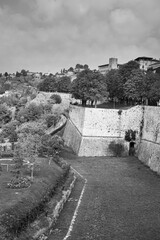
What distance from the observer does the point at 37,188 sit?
25.1 m

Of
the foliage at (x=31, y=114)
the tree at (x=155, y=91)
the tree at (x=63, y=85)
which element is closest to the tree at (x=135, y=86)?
the tree at (x=155, y=91)

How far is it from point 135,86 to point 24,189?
4166cm

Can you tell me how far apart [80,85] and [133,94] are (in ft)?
43.6

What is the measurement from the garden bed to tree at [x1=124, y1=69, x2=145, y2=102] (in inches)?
1284

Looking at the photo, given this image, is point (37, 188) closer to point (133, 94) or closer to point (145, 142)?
point (145, 142)

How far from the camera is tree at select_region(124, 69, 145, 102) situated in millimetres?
59781

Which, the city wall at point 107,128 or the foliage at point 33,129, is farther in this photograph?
the city wall at point 107,128

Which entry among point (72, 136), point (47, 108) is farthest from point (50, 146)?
point (47, 108)

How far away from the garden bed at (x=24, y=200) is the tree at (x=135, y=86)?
32.6 meters

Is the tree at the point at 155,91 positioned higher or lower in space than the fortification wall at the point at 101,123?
higher

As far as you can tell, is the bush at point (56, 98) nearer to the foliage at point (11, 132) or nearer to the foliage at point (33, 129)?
the foliage at point (11, 132)

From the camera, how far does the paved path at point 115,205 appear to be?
70.1 feet

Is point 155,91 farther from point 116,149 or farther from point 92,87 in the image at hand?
point 92,87

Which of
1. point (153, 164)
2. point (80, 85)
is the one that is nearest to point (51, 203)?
point (153, 164)
